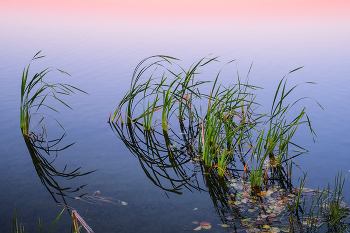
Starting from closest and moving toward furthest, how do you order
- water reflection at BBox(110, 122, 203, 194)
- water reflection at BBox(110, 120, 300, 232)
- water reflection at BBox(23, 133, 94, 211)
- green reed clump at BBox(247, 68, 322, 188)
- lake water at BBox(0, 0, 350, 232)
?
water reflection at BBox(110, 120, 300, 232) < lake water at BBox(0, 0, 350, 232) < green reed clump at BBox(247, 68, 322, 188) < water reflection at BBox(23, 133, 94, 211) < water reflection at BBox(110, 122, 203, 194)

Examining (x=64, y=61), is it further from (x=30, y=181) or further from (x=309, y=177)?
(x=309, y=177)

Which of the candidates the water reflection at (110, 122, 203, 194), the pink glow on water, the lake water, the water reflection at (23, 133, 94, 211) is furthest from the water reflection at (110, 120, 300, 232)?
the pink glow on water

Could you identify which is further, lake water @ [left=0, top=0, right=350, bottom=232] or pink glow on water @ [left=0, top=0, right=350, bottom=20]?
pink glow on water @ [left=0, top=0, right=350, bottom=20]

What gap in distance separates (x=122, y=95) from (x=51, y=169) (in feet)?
11.4

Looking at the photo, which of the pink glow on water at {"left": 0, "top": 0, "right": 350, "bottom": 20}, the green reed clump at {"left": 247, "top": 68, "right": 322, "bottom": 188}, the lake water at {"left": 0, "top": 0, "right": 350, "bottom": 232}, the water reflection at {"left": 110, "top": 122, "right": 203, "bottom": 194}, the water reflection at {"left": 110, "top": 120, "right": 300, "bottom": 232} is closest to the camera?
the water reflection at {"left": 110, "top": 120, "right": 300, "bottom": 232}

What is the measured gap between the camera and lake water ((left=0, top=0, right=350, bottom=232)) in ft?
11.2

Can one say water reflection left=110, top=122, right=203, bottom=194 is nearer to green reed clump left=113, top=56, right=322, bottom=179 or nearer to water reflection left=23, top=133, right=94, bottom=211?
green reed clump left=113, top=56, right=322, bottom=179

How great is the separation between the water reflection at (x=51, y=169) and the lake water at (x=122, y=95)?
72mm

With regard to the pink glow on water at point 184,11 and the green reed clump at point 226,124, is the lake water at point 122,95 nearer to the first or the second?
the green reed clump at point 226,124

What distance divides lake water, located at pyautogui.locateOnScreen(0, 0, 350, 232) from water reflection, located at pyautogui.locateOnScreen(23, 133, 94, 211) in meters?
0.07

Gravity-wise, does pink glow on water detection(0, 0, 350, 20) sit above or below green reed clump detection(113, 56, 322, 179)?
above

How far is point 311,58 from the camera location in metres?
11.0

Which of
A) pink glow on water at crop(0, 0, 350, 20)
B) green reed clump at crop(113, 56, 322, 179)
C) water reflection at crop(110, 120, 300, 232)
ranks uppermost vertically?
pink glow on water at crop(0, 0, 350, 20)

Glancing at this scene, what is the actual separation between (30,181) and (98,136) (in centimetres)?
148
